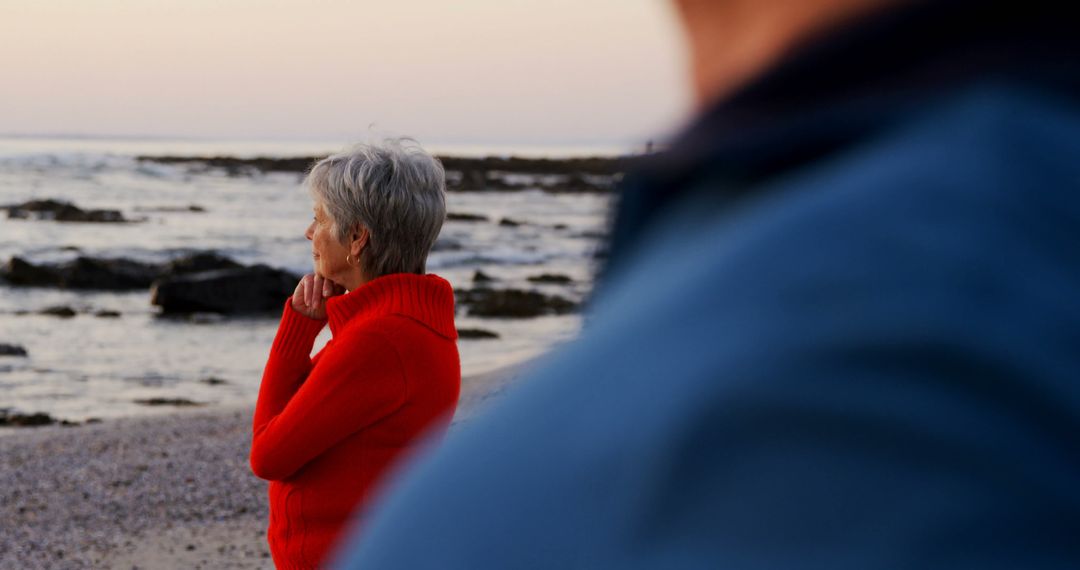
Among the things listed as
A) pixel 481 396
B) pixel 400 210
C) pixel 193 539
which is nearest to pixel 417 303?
pixel 400 210

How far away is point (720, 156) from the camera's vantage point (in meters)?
0.46

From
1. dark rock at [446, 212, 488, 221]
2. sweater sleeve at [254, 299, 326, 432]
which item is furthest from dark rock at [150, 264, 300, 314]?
dark rock at [446, 212, 488, 221]

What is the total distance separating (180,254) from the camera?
29.0m

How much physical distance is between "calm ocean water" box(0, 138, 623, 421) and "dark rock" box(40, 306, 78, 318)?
0.18 m

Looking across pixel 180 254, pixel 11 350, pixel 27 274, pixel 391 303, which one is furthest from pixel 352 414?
pixel 180 254

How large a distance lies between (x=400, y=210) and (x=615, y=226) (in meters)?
2.97

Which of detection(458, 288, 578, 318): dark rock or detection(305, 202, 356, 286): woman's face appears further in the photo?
detection(458, 288, 578, 318): dark rock

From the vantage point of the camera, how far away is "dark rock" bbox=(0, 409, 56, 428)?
38.9 feet

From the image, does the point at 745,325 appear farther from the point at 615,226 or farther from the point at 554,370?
the point at 615,226

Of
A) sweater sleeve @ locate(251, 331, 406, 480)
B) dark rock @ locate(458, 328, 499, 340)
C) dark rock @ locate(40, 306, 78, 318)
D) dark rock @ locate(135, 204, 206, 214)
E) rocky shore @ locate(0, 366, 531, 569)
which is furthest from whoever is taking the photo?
dark rock @ locate(135, 204, 206, 214)

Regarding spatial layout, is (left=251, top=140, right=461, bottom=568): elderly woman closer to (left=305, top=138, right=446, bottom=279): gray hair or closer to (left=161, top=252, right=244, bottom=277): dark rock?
(left=305, top=138, right=446, bottom=279): gray hair

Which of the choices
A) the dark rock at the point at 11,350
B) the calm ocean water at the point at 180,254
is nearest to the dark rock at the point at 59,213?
the calm ocean water at the point at 180,254

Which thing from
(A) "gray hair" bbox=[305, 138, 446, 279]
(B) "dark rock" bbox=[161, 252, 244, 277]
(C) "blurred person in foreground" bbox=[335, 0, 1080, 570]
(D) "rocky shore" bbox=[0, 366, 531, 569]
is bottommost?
(B) "dark rock" bbox=[161, 252, 244, 277]

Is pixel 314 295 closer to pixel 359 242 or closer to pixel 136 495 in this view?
pixel 359 242
